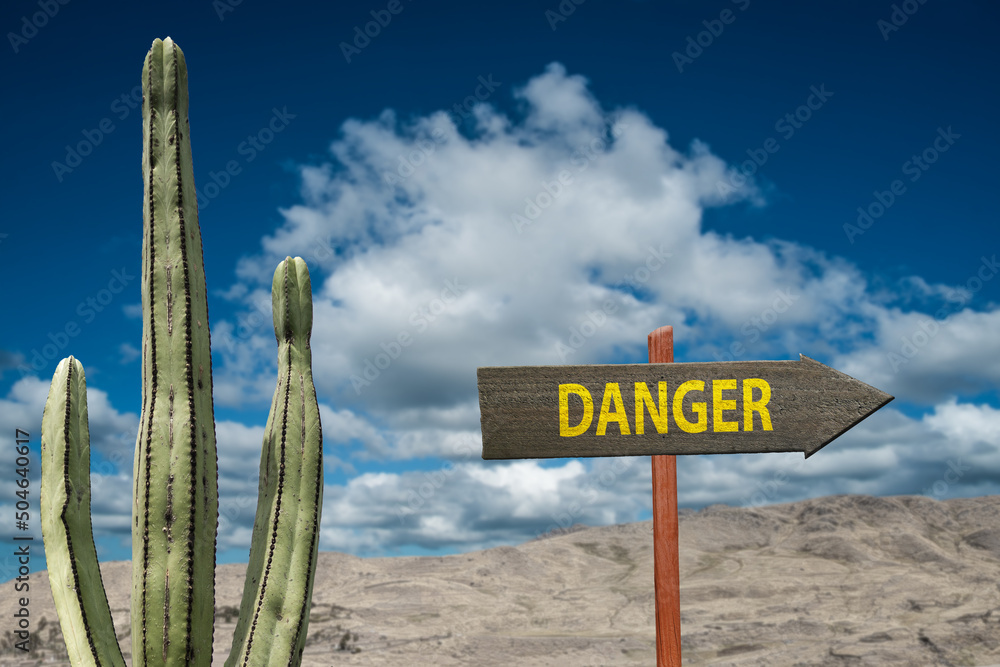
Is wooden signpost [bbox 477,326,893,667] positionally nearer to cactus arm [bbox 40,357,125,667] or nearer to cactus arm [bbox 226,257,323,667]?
cactus arm [bbox 226,257,323,667]

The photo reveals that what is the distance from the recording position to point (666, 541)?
3.81 metres

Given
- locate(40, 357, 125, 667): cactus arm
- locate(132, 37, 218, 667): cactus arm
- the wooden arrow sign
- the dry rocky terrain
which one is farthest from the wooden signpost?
the dry rocky terrain

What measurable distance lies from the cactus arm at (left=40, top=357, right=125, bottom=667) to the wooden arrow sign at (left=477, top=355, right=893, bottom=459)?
6.86 feet

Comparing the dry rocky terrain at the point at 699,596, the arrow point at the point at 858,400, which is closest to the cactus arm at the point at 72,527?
the arrow point at the point at 858,400

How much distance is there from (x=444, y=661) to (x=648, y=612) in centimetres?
813

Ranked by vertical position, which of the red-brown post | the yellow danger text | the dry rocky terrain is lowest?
the dry rocky terrain

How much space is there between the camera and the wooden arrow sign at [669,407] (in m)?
3.54

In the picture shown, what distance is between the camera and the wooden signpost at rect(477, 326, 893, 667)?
11.6 ft

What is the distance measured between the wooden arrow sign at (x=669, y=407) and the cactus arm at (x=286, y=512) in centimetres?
104

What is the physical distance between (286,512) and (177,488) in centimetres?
54

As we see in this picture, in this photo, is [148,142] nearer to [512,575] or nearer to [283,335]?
[283,335]

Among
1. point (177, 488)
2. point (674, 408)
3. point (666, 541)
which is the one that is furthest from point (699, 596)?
point (177, 488)

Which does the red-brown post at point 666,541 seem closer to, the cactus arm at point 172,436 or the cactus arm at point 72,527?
the cactus arm at point 172,436

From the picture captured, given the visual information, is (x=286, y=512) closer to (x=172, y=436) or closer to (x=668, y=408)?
(x=172, y=436)
